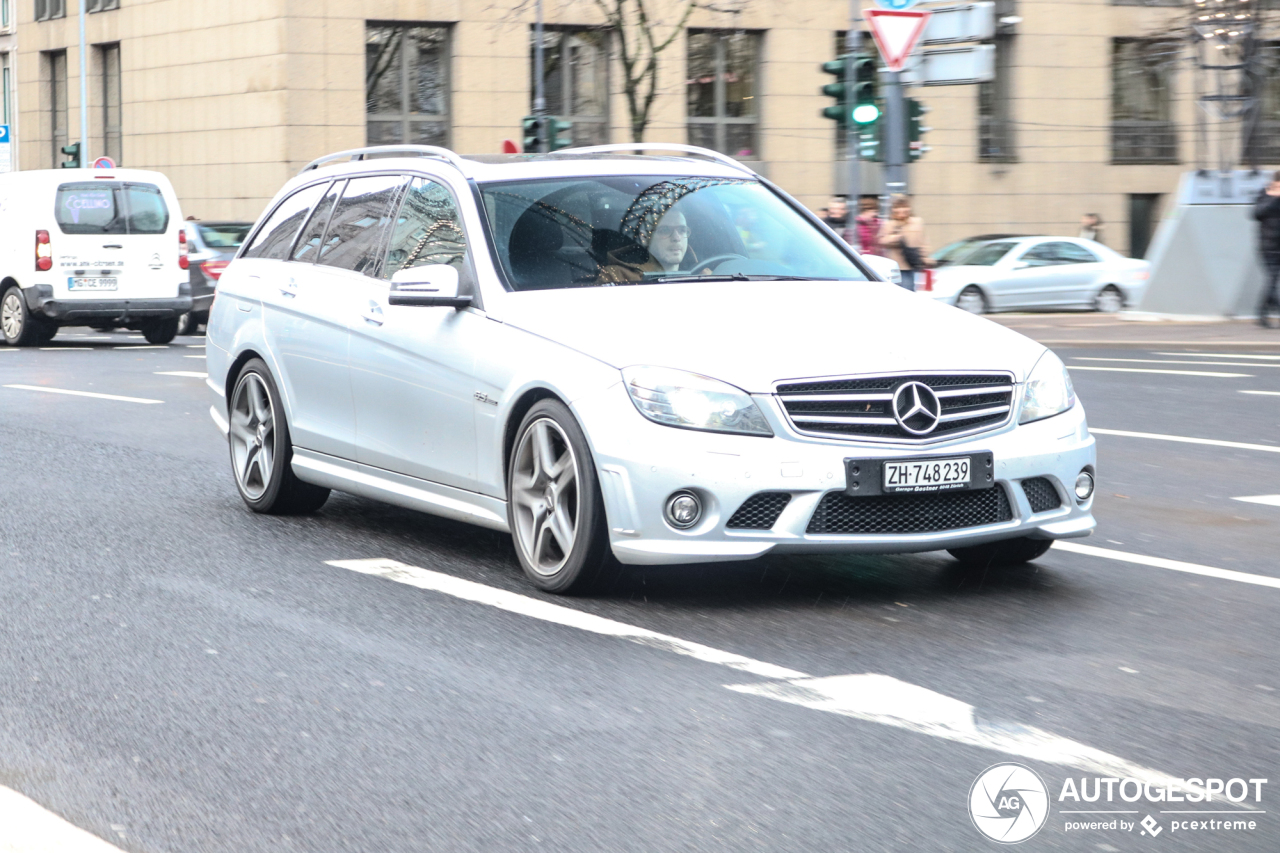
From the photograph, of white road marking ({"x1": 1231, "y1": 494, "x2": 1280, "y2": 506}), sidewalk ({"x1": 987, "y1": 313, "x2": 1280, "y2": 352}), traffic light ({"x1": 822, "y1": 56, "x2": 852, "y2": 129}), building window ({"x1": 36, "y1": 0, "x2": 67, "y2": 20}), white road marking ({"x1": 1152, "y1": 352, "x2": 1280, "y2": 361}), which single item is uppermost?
building window ({"x1": 36, "y1": 0, "x2": 67, "y2": 20})

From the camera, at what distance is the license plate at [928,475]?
5945 mm

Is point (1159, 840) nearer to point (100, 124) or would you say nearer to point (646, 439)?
point (646, 439)

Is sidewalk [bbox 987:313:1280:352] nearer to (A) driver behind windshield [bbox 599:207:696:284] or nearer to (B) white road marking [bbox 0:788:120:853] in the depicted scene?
(A) driver behind windshield [bbox 599:207:696:284]

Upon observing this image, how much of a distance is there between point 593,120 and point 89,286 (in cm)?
1987

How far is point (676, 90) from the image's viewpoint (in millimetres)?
41438

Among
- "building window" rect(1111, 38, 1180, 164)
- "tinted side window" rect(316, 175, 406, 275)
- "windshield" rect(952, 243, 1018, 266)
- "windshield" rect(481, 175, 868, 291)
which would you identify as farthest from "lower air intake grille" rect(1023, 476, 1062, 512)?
"building window" rect(1111, 38, 1180, 164)

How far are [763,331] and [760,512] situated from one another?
63 cm

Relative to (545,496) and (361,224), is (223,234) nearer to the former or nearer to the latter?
(361,224)

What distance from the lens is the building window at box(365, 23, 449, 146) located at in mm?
39719

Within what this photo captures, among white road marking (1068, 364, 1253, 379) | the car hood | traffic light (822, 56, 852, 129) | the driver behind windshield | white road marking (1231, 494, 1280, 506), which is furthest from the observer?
traffic light (822, 56, 852, 129)

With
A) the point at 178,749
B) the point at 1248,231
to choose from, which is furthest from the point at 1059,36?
the point at 178,749

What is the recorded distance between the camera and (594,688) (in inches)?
199

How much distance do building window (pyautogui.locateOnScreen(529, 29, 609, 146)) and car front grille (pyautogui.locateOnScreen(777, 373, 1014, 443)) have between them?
35.5 metres

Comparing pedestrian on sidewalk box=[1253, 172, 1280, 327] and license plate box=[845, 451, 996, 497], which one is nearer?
license plate box=[845, 451, 996, 497]
